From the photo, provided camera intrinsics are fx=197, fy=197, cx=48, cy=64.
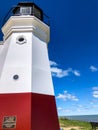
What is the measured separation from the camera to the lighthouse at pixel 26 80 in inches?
335

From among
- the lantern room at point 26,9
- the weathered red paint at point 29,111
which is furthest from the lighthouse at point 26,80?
the lantern room at point 26,9

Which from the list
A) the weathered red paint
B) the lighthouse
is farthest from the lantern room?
the weathered red paint

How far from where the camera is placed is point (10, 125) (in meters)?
8.36

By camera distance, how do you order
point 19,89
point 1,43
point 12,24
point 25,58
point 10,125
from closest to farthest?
1. point 10,125
2. point 19,89
3. point 25,58
4. point 12,24
5. point 1,43

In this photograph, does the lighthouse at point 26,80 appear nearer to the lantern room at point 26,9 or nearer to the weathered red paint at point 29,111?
the weathered red paint at point 29,111

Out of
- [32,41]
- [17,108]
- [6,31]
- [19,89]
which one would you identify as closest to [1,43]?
[6,31]

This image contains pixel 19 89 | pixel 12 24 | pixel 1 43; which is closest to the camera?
pixel 19 89

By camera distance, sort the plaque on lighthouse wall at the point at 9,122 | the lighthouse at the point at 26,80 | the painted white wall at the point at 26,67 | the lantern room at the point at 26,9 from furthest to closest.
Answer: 1. the lantern room at the point at 26,9
2. the painted white wall at the point at 26,67
3. the lighthouse at the point at 26,80
4. the plaque on lighthouse wall at the point at 9,122

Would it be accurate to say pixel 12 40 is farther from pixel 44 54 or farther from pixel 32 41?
pixel 44 54

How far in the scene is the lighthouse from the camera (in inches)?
335

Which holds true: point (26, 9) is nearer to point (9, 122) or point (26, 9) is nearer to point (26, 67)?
point (26, 67)

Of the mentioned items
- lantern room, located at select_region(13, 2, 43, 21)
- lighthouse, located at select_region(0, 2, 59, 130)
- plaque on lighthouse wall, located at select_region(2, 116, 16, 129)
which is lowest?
plaque on lighthouse wall, located at select_region(2, 116, 16, 129)

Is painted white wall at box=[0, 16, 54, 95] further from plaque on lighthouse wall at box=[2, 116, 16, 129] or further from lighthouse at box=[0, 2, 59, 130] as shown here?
plaque on lighthouse wall at box=[2, 116, 16, 129]

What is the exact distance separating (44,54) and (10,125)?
4.24 meters
